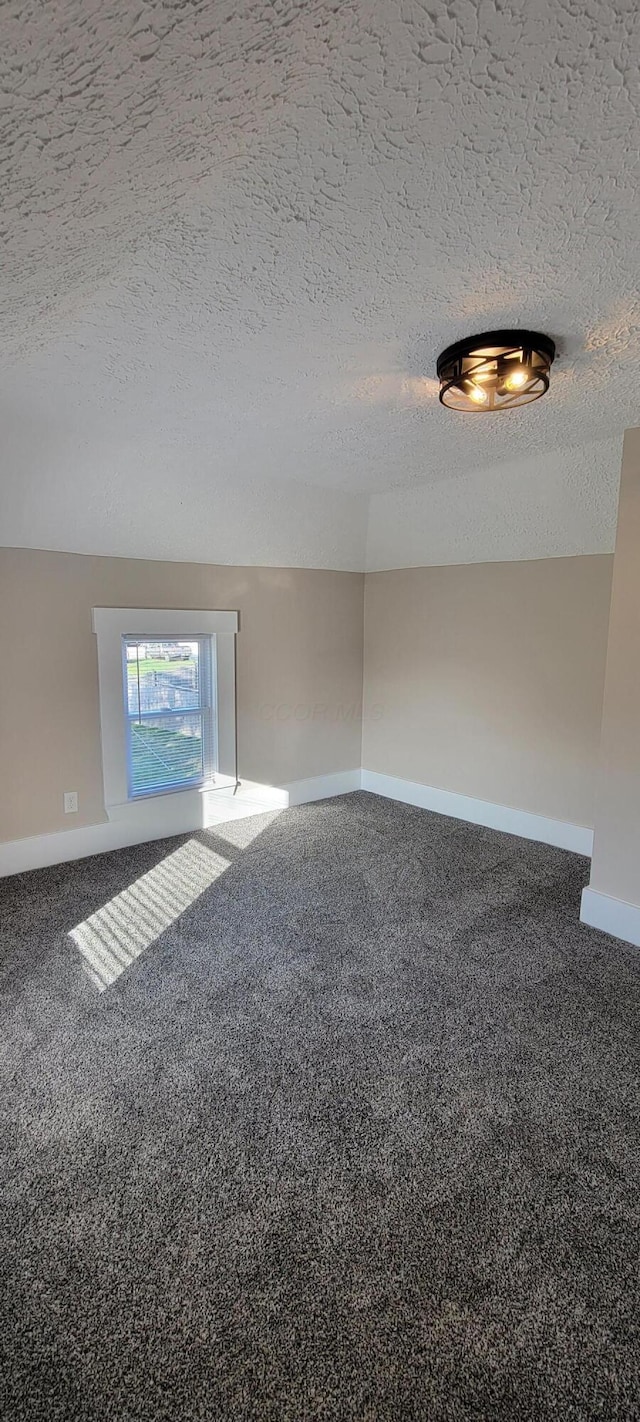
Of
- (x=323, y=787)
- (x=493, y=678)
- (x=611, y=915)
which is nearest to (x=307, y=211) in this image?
(x=611, y=915)

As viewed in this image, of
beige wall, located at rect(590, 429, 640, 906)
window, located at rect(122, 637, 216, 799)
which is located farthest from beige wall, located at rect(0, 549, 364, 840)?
beige wall, located at rect(590, 429, 640, 906)

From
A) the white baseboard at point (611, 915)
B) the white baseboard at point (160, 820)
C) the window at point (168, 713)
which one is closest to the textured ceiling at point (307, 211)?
the window at point (168, 713)

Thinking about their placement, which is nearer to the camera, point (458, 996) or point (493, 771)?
point (458, 996)

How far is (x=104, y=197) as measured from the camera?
49.0 inches

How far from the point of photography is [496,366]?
6.34ft

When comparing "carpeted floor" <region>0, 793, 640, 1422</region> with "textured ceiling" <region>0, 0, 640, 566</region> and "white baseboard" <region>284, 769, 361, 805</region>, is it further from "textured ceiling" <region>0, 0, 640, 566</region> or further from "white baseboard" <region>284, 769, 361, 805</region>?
"textured ceiling" <region>0, 0, 640, 566</region>

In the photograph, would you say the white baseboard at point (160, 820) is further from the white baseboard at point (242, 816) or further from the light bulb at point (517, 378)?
the light bulb at point (517, 378)

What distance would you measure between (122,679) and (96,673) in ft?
0.53

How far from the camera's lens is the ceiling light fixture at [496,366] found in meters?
1.86

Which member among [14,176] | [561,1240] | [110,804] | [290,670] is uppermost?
[14,176]

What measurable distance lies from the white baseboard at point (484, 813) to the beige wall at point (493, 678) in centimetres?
6

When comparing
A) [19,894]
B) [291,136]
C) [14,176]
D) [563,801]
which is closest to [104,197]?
[14,176]

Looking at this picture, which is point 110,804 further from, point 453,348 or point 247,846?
point 453,348

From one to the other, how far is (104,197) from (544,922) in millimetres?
3049
